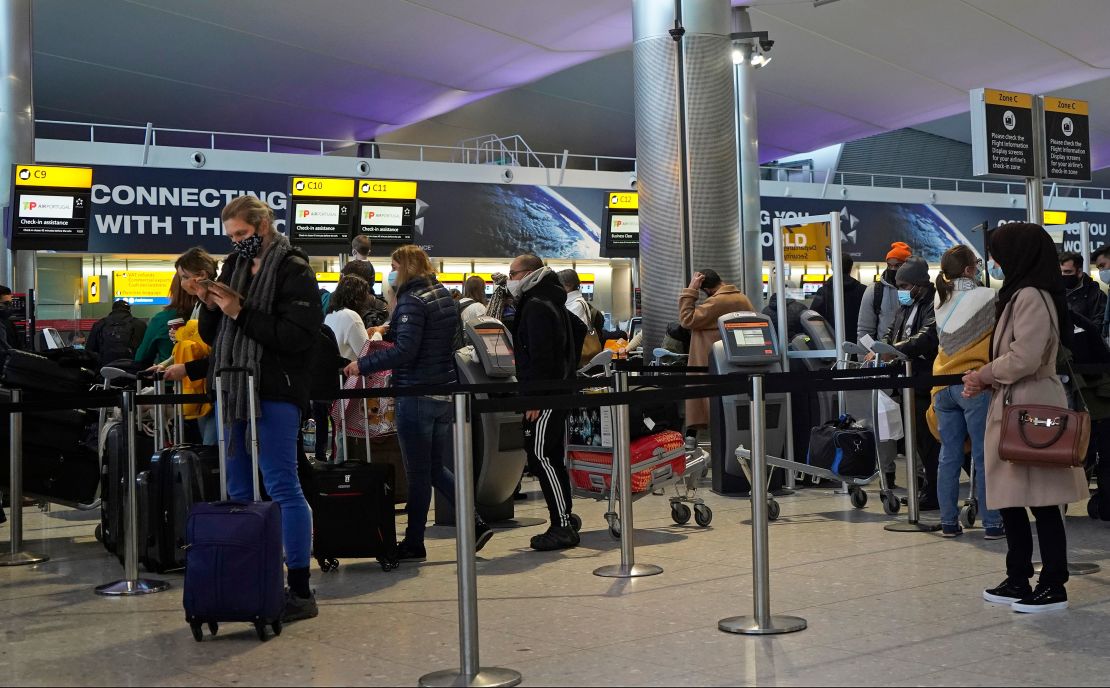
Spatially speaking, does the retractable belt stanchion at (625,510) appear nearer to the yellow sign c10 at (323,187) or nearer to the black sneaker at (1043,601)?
the black sneaker at (1043,601)

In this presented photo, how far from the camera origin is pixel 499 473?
6.68 metres

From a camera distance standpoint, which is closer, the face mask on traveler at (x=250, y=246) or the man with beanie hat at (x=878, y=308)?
the face mask on traveler at (x=250, y=246)

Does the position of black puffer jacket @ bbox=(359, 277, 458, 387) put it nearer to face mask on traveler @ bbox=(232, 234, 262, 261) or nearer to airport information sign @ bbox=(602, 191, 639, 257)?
face mask on traveler @ bbox=(232, 234, 262, 261)

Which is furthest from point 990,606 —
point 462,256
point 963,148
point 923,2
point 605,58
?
point 963,148

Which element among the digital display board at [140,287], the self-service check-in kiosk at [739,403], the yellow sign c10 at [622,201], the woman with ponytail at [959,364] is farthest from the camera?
the digital display board at [140,287]

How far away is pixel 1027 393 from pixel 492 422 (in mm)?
2976

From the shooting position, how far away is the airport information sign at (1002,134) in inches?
342

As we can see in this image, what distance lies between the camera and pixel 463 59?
22.3 metres

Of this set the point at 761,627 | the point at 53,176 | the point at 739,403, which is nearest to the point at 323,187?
the point at 53,176

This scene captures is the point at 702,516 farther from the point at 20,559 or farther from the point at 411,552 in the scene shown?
the point at 20,559

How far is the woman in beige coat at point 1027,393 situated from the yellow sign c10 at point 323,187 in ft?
31.3

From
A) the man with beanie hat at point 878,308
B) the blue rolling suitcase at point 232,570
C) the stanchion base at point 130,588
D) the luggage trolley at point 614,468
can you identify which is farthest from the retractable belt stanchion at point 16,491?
the man with beanie hat at point 878,308

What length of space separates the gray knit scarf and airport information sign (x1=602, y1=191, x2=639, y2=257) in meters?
10.4

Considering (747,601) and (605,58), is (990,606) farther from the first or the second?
(605,58)
